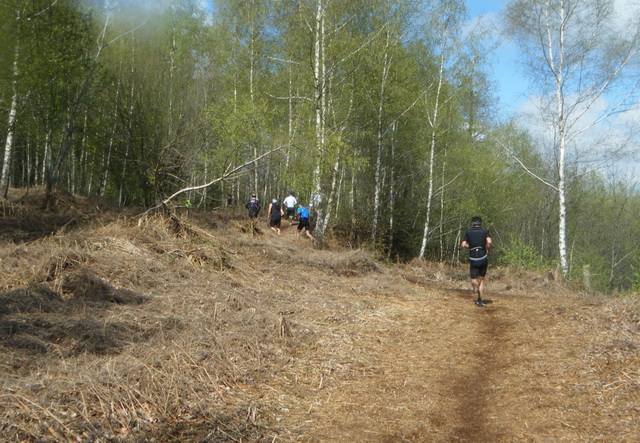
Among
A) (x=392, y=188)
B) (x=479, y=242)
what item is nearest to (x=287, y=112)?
(x=392, y=188)

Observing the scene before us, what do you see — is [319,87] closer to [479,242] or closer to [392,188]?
[392,188]

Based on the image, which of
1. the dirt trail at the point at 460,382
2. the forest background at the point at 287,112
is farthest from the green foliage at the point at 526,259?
the dirt trail at the point at 460,382

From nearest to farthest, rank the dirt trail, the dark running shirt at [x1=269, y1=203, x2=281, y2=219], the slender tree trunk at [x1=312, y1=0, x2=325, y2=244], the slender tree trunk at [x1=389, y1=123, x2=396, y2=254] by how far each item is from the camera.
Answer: the dirt trail
the slender tree trunk at [x1=312, y1=0, x2=325, y2=244]
the dark running shirt at [x1=269, y1=203, x2=281, y2=219]
the slender tree trunk at [x1=389, y1=123, x2=396, y2=254]

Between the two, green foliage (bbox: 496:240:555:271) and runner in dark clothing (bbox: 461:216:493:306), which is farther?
green foliage (bbox: 496:240:555:271)

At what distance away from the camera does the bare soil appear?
4773 millimetres

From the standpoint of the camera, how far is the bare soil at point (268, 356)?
188 inches

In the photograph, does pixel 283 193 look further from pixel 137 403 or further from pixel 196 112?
pixel 137 403

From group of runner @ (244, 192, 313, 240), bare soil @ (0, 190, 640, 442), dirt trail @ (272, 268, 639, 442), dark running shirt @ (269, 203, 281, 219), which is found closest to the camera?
bare soil @ (0, 190, 640, 442)

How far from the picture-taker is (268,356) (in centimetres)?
669

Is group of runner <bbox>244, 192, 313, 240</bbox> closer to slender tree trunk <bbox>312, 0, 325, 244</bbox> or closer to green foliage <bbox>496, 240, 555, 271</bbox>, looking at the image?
slender tree trunk <bbox>312, 0, 325, 244</bbox>

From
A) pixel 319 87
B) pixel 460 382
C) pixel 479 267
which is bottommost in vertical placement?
pixel 460 382

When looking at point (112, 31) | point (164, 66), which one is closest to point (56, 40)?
point (112, 31)

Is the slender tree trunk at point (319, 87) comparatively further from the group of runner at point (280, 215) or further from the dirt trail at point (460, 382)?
the dirt trail at point (460, 382)

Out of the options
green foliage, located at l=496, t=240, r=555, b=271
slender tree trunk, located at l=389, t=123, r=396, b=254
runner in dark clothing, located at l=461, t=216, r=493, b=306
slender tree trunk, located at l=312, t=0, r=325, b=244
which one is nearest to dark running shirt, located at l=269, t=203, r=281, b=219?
slender tree trunk, located at l=312, t=0, r=325, b=244
